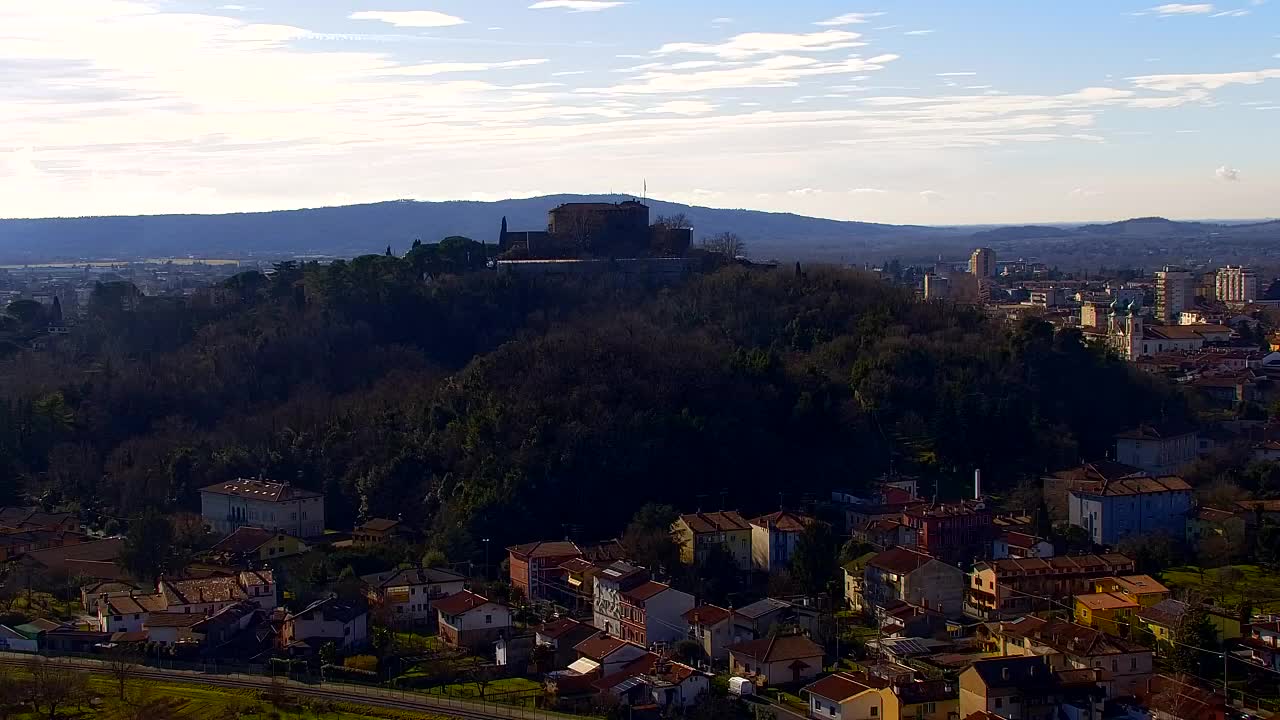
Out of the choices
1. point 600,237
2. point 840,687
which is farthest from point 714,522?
point 600,237

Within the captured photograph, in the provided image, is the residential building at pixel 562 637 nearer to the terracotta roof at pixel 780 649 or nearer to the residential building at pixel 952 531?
the terracotta roof at pixel 780 649

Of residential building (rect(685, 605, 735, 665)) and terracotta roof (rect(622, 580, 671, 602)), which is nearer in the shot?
residential building (rect(685, 605, 735, 665))

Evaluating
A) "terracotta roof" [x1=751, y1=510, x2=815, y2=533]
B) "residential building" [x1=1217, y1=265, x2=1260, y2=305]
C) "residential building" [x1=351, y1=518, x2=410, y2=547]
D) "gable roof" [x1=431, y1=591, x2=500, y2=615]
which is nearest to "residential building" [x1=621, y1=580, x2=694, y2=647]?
"gable roof" [x1=431, y1=591, x2=500, y2=615]

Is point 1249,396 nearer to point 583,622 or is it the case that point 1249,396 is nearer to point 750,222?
point 583,622

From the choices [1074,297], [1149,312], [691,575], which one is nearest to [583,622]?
[691,575]

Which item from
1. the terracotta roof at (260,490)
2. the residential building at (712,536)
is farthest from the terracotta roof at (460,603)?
the terracotta roof at (260,490)

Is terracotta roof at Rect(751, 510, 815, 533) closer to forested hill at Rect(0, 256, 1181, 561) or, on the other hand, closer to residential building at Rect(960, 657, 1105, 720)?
forested hill at Rect(0, 256, 1181, 561)
